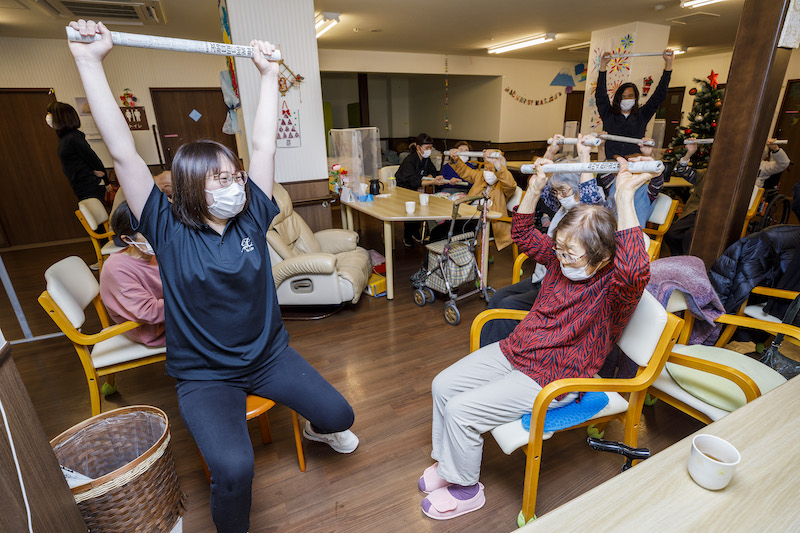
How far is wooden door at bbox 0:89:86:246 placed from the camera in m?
5.25

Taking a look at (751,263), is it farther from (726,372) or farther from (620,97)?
(620,97)

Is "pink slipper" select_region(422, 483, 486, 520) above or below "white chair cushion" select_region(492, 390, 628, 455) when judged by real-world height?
below

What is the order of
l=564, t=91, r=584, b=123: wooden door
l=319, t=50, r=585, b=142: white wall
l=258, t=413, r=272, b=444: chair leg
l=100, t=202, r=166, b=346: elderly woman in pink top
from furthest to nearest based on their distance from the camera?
l=564, t=91, r=584, b=123: wooden door → l=319, t=50, r=585, b=142: white wall → l=258, t=413, r=272, b=444: chair leg → l=100, t=202, r=166, b=346: elderly woman in pink top

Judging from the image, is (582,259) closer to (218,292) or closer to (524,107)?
(218,292)

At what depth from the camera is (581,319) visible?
149 centimetres

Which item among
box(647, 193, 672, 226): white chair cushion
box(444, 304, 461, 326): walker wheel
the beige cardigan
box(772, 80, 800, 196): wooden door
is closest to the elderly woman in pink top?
box(444, 304, 461, 326): walker wheel

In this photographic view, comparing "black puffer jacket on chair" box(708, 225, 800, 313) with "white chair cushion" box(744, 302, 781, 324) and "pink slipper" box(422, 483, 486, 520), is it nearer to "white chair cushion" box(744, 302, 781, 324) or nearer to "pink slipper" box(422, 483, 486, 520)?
"white chair cushion" box(744, 302, 781, 324)

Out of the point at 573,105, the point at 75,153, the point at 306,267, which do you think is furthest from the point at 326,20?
the point at 573,105

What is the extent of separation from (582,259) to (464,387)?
68 centimetres

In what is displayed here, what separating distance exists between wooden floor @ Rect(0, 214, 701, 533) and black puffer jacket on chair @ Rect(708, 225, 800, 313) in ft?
2.32

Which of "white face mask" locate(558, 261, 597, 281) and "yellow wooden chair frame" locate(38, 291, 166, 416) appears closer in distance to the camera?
"white face mask" locate(558, 261, 597, 281)

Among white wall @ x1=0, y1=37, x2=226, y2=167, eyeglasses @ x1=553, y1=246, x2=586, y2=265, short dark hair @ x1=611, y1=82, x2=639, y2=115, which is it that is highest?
white wall @ x1=0, y1=37, x2=226, y2=167

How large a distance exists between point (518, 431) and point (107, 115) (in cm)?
166

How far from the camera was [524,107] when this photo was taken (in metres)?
9.02
